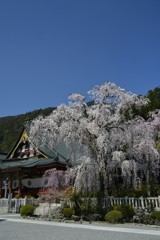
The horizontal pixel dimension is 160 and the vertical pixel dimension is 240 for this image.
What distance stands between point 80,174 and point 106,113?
157 inches

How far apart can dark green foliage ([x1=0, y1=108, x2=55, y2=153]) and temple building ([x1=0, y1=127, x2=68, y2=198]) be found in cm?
2471

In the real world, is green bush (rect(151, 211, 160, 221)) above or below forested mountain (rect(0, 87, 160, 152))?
below

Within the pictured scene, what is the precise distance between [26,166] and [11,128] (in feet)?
140

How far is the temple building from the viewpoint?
24.3 m

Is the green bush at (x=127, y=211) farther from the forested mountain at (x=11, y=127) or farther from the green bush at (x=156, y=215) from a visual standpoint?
the forested mountain at (x=11, y=127)

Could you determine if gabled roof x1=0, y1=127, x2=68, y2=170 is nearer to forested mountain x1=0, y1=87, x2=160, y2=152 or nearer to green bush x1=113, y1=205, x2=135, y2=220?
green bush x1=113, y1=205, x2=135, y2=220

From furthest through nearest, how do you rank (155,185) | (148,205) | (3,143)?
(3,143) → (155,185) → (148,205)

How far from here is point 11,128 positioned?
64500mm

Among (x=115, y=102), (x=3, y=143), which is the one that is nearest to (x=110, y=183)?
(x=115, y=102)

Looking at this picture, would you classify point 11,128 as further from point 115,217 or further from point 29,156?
point 115,217

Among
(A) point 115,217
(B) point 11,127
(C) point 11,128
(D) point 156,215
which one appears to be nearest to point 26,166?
(A) point 115,217

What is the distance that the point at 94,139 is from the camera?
15.2 meters

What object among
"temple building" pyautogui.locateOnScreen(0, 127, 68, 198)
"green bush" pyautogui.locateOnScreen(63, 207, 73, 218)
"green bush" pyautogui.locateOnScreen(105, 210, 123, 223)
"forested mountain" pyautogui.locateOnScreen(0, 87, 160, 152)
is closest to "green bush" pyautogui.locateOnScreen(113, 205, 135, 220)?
"green bush" pyautogui.locateOnScreen(105, 210, 123, 223)

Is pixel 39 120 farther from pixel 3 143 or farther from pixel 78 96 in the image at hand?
pixel 3 143
